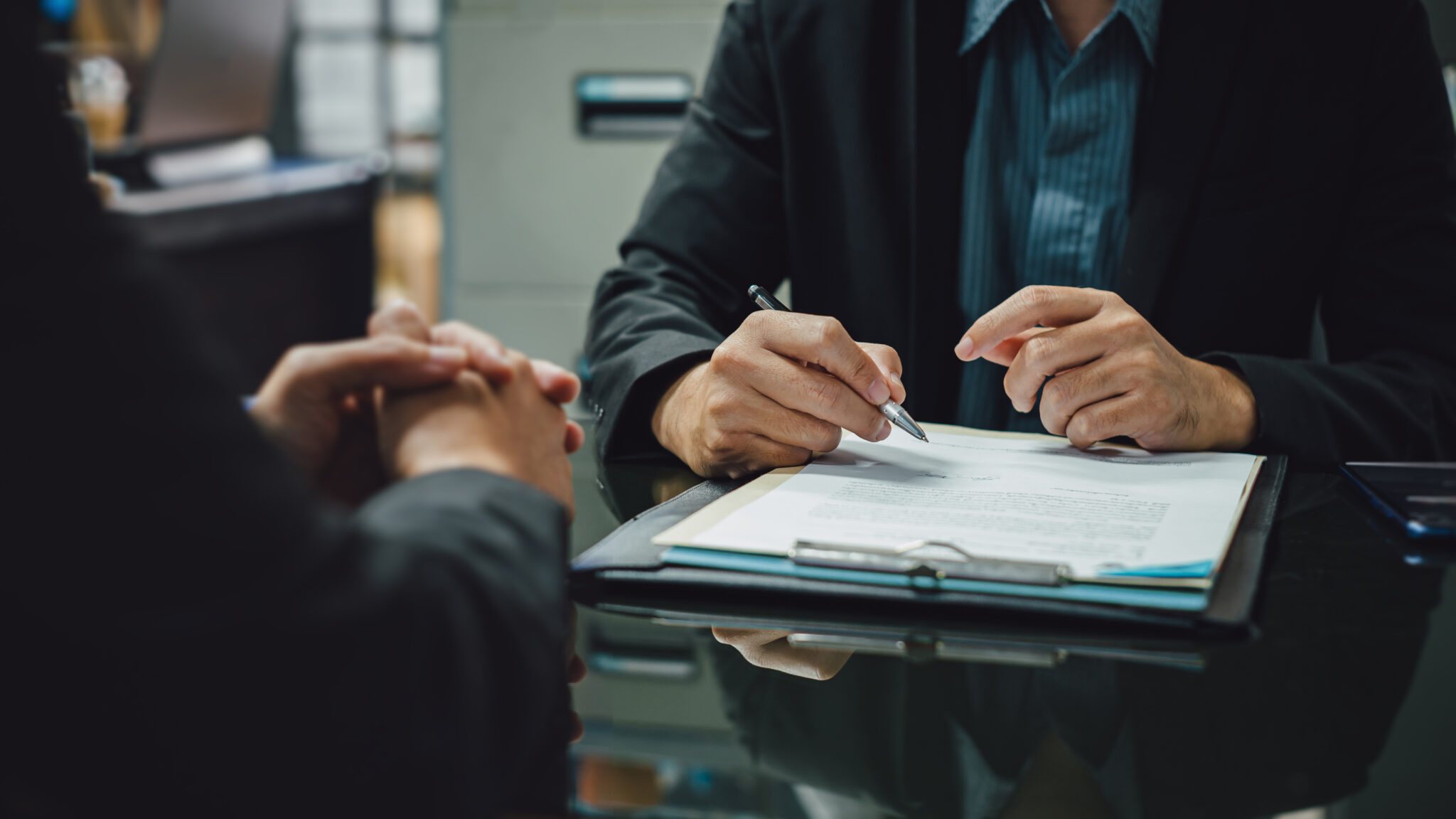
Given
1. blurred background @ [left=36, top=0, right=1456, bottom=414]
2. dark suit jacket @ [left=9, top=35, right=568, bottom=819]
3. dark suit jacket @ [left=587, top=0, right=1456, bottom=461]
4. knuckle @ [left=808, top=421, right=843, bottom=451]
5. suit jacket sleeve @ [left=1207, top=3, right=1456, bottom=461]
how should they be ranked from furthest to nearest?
1. blurred background @ [left=36, top=0, right=1456, bottom=414]
2. dark suit jacket @ [left=587, top=0, right=1456, bottom=461]
3. suit jacket sleeve @ [left=1207, top=3, right=1456, bottom=461]
4. knuckle @ [left=808, top=421, right=843, bottom=451]
5. dark suit jacket @ [left=9, top=35, right=568, bottom=819]

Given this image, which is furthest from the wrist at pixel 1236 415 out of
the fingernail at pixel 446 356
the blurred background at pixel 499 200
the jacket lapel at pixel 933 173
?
the fingernail at pixel 446 356

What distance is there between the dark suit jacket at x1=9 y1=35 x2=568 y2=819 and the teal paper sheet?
0.82ft

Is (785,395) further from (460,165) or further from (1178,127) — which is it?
(460,165)

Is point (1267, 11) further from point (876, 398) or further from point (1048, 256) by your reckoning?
point (876, 398)

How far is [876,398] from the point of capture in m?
0.78

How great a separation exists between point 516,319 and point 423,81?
492 centimetres

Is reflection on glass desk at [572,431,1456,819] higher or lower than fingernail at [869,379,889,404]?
lower

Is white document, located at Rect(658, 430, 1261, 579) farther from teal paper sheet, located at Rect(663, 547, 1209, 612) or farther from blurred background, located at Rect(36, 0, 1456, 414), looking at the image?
blurred background, located at Rect(36, 0, 1456, 414)

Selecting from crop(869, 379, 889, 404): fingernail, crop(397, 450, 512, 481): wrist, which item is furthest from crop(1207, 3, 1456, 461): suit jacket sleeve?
crop(397, 450, 512, 481): wrist

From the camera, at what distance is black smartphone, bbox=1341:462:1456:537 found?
2.23 feet

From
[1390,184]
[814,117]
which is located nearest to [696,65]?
[814,117]

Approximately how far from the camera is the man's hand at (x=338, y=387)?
486 millimetres

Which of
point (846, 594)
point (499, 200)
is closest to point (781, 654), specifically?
point (846, 594)

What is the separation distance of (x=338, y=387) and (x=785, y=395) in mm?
368
